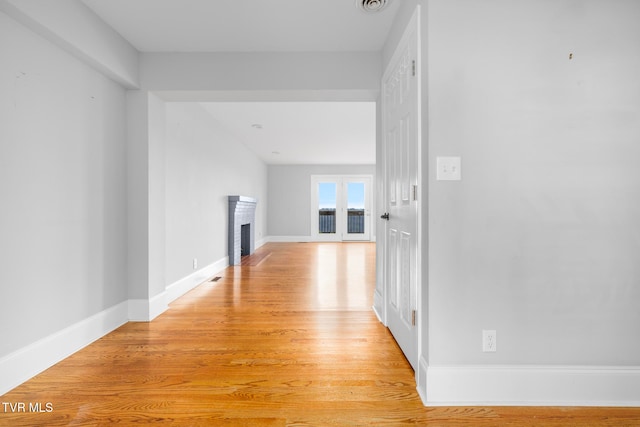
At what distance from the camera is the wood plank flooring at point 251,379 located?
1.57 metres

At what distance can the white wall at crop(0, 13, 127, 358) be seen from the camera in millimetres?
1825

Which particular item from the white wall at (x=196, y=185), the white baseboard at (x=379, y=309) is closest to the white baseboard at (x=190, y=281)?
the white wall at (x=196, y=185)

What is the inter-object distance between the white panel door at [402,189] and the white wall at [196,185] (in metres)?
2.40

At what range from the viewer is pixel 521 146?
1.69m

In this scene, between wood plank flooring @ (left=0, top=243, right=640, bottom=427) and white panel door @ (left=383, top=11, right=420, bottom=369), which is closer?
wood plank flooring @ (left=0, top=243, right=640, bottom=427)

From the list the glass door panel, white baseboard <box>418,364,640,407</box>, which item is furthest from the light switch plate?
the glass door panel

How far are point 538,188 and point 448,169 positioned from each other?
489 millimetres

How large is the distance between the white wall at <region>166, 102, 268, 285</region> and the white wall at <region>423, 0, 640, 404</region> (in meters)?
2.99

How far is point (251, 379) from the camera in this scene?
6.27 feet

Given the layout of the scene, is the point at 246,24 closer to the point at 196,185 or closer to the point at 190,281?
the point at 196,185

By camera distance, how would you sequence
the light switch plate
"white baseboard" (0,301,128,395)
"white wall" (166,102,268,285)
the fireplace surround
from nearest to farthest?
the light switch plate
"white baseboard" (0,301,128,395)
"white wall" (166,102,268,285)
the fireplace surround

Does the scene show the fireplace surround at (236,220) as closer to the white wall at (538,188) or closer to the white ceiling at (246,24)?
the white ceiling at (246,24)

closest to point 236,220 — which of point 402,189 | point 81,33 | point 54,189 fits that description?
→ point 54,189

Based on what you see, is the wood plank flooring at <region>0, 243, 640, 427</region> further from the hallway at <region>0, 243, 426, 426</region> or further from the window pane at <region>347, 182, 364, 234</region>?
the window pane at <region>347, 182, 364, 234</region>
